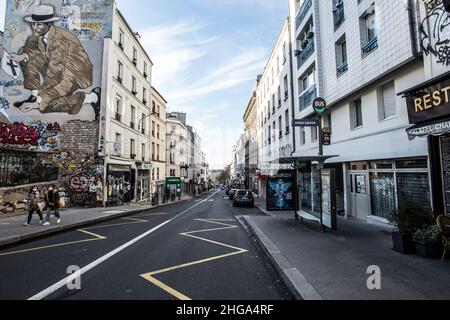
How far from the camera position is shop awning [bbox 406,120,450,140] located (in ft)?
20.2

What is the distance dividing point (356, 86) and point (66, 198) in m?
20.1

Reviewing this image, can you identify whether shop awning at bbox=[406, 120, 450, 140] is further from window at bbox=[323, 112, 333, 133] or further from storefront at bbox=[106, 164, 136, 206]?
storefront at bbox=[106, 164, 136, 206]

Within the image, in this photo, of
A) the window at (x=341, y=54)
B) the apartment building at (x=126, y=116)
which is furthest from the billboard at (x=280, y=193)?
the apartment building at (x=126, y=116)

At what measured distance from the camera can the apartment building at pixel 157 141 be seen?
34844 millimetres

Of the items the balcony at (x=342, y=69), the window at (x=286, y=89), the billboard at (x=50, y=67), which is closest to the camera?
the balcony at (x=342, y=69)

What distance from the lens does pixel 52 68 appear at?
856 inches

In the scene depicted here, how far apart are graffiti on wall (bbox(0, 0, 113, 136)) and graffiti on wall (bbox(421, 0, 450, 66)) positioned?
814 inches

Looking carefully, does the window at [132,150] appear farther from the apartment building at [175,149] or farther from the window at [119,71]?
the apartment building at [175,149]

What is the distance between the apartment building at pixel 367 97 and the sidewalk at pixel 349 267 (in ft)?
7.78

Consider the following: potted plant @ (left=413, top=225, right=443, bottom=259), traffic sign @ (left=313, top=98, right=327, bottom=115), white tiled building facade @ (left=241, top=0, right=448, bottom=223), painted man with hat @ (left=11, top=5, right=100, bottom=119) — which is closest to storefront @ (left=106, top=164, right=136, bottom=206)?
painted man with hat @ (left=11, top=5, right=100, bottom=119)

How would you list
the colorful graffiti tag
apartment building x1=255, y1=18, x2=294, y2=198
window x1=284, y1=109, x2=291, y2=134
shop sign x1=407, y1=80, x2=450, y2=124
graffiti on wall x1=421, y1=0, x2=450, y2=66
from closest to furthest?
1. shop sign x1=407, y1=80, x2=450, y2=124
2. graffiti on wall x1=421, y1=0, x2=450, y2=66
3. the colorful graffiti tag
4. apartment building x1=255, y1=18, x2=294, y2=198
5. window x1=284, y1=109, x2=291, y2=134
